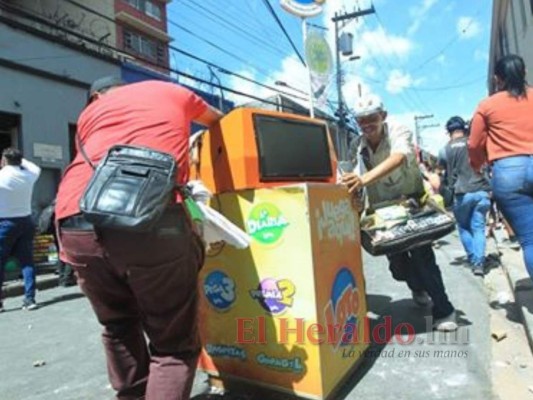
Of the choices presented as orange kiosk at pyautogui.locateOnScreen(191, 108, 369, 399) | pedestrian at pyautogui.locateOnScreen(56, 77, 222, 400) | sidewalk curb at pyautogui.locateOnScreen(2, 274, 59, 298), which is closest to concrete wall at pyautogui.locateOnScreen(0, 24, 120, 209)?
sidewalk curb at pyautogui.locateOnScreen(2, 274, 59, 298)

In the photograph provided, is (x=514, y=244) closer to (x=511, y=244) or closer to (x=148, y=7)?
(x=511, y=244)

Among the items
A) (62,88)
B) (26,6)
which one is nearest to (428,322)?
(62,88)

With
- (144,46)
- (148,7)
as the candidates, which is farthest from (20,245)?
(148,7)

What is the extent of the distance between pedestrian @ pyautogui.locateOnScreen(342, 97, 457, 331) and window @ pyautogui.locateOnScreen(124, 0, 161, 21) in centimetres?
3584

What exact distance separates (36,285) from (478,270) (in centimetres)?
610

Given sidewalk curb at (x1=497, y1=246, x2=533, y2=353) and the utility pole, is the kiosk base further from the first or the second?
the utility pole

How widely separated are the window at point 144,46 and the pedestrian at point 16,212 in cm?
2888

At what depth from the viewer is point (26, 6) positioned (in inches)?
910

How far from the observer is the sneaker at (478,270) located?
A: 19.9ft

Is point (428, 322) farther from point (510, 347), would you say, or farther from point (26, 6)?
point (26, 6)

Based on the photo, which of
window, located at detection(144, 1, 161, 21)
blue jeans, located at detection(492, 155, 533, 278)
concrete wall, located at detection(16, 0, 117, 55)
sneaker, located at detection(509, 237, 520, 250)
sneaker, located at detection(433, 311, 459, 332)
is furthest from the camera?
window, located at detection(144, 1, 161, 21)

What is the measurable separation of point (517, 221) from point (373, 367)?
A: 1317 mm

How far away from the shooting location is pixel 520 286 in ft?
15.0

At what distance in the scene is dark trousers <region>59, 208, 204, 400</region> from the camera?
2.21 metres
